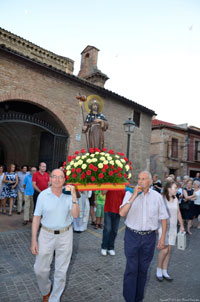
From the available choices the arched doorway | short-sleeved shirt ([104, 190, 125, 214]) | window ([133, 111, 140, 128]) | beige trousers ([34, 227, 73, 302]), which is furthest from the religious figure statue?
window ([133, 111, 140, 128])

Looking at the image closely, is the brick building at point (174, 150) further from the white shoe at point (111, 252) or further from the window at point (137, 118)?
the white shoe at point (111, 252)

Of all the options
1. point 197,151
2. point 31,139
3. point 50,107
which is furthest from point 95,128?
point 197,151

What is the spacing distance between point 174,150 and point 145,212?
2254 cm

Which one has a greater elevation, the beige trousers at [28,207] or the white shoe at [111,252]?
the beige trousers at [28,207]

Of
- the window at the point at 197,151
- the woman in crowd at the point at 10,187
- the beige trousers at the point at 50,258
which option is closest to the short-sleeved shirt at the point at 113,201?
the beige trousers at the point at 50,258

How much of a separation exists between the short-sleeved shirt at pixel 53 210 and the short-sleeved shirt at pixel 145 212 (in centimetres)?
81

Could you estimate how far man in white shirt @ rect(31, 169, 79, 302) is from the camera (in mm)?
2701

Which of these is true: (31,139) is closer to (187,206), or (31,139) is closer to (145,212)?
(187,206)

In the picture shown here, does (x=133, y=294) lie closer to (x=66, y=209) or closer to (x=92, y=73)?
(x=66, y=209)

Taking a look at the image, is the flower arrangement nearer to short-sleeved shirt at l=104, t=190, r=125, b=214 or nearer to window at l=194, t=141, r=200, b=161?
short-sleeved shirt at l=104, t=190, r=125, b=214

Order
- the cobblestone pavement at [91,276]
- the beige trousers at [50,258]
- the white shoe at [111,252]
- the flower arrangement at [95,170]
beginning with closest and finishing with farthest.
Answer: the beige trousers at [50,258] → the cobblestone pavement at [91,276] → the flower arrangement at [95,170] → the white shoe at [111,252]

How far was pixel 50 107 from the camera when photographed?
1099 centimetres

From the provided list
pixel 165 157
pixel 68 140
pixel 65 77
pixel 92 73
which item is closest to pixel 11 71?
pixel 65 77

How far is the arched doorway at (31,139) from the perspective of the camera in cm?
1159
